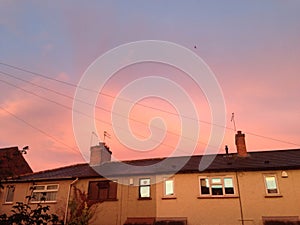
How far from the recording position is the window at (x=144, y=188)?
1897 centimetres

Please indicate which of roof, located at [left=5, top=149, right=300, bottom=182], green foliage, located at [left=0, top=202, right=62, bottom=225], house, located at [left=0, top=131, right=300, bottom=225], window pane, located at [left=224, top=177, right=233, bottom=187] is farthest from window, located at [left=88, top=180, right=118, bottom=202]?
green foliage, located at [left=0, top=202, right=62, bottom=225]

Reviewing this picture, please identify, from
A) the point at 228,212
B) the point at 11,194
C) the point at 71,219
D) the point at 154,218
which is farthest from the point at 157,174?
the point at 11,194

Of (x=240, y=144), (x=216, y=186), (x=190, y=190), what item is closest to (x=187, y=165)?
(x=190, y=190)

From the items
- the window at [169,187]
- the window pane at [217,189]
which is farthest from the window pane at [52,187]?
the window pane at [217,189]

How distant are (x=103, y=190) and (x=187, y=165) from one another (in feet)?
20.4

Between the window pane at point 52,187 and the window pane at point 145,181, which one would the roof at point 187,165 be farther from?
the window pane at point 52,187

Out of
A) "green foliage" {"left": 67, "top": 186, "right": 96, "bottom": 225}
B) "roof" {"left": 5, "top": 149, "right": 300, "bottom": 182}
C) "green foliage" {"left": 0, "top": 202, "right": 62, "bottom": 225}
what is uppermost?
"roof" {"left": 5, "top": 149, "right": 300, "bottom": 182}

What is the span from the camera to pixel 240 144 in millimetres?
21141

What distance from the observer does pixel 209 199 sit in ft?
57.9

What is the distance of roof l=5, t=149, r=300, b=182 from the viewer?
59.2ft

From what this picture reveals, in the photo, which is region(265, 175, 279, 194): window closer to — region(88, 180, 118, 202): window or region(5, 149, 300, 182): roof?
region(5, 149, 300, 182): roof

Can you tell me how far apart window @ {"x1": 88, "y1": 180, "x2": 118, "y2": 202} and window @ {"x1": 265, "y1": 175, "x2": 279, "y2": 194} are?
992cm

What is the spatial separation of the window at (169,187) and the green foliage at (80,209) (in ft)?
16.9

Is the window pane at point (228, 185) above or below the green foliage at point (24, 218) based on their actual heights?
above
